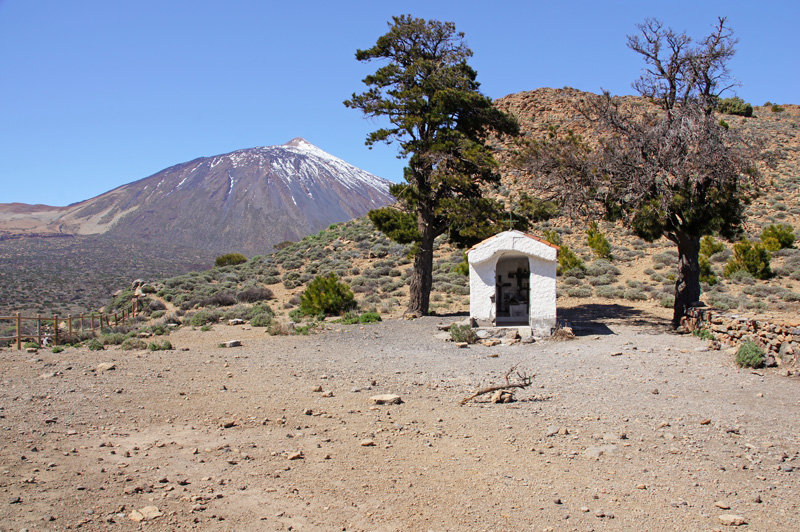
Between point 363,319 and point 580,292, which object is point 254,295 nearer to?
point 363,319

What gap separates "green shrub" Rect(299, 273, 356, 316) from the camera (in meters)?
18.5

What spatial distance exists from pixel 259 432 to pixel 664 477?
4.11 metres

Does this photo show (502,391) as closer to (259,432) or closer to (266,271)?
(259,432)

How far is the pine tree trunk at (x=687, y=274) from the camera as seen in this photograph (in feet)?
44.9

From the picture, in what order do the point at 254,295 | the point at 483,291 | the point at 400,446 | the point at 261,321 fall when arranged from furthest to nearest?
the point at 254,295 < the point at 261,321 < the point at 483,291 < the point at 400,446

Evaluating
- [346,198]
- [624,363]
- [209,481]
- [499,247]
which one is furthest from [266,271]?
[346,198]

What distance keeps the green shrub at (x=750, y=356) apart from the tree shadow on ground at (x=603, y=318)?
4.07 meters

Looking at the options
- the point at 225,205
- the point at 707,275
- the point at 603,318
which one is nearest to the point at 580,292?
the point at 707,275

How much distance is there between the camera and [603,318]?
1645cm

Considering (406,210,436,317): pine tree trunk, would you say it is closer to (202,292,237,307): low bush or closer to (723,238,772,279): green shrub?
(202,292,237,307): low bush

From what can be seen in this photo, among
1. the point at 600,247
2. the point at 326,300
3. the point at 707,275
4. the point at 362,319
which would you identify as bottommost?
the point at 362,319

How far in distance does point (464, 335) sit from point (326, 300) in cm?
672

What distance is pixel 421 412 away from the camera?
741cm

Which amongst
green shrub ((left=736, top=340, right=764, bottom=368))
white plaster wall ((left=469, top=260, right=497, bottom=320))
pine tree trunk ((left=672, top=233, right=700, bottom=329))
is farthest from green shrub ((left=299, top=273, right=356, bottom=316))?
green shrub ((left=736, top=340, right=764, bottom=368))
